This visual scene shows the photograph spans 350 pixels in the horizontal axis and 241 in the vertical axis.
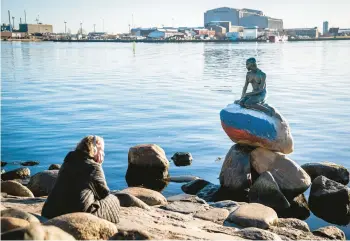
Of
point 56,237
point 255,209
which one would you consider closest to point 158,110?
point 255,209

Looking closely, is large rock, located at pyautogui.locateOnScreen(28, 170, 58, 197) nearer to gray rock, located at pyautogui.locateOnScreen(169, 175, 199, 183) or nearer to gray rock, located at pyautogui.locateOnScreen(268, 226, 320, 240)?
gray rock, located at pyautogui.locateOnScreen(169, 175, 199, 183)

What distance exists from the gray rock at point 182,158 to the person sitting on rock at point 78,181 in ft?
32.3

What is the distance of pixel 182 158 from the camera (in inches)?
741

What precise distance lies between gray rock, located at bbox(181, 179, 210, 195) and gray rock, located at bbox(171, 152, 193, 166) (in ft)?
8.52

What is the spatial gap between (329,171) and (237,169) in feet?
9.58

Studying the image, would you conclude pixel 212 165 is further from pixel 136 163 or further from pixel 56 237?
pixel 56 237

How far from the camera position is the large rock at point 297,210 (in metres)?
13.5

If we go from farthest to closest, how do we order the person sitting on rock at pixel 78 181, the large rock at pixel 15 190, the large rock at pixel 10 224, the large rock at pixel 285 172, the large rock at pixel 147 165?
the large rock at pixel 147 165 < the large rock at pixel 285 172 < the large rock at pixel 15 190 < the person sitting on rock at pixel 78 181 < the large rock at pixel 10 224

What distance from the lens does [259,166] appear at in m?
14.8

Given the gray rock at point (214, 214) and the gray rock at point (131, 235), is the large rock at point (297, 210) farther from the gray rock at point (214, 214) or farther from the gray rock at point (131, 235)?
the gray rock at point (131, 235)

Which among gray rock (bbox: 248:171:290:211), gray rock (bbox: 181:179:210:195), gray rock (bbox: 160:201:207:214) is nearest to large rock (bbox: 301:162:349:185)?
gray rock (bbox: 248:171:290:211)

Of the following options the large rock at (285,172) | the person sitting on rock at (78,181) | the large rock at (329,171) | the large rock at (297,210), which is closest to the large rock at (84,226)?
the person sitting on rock at (78,181)

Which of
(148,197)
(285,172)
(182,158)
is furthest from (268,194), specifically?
(182,158)

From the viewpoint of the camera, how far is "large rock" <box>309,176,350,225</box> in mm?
13406
